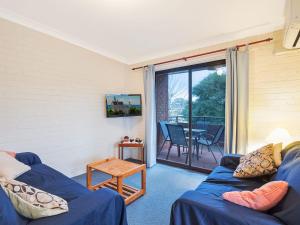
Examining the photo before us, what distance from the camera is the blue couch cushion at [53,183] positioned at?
1.53m

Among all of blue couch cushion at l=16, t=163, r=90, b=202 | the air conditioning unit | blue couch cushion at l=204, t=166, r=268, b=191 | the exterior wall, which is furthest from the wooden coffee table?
the air conditioning unit

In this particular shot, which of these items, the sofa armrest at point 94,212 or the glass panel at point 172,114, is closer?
the sofa armrest at point 94,212

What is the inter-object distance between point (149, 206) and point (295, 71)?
2563 mm

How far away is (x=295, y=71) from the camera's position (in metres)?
2.25

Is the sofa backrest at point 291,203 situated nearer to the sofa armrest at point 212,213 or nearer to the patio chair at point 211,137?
the sofa armrest at point 212,213

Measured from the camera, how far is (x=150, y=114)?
3.57 metres

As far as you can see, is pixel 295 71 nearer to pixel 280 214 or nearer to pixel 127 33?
pixel 280 214

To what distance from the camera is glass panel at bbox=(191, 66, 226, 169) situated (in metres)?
3.09

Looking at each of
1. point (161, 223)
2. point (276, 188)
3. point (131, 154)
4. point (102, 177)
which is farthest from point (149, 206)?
point (131, 154)

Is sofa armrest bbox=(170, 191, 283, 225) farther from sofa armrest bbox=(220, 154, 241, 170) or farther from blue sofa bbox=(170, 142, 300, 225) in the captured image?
sofa armrest bbox=(220, 154, 241, 170)

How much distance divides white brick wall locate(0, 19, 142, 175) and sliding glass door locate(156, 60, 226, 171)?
1.15m

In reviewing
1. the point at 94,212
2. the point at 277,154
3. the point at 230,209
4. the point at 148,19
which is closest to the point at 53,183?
the point at 94,212

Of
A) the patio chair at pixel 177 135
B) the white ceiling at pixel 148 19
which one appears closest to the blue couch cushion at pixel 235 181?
the patio chair at pixel 177 135

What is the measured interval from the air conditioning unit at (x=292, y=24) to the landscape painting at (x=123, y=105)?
2.59 metres
